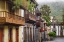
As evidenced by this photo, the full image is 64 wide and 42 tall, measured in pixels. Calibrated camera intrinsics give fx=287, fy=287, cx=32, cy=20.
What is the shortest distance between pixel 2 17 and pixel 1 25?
65.7 inches

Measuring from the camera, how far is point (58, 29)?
99.1 meters

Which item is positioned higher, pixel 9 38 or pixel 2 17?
pixel 2 17

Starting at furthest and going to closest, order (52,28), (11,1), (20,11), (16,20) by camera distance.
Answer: (52,28), (20,11), (16,20), (11,1)

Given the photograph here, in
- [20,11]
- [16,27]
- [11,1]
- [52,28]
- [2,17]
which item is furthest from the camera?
[52,28]

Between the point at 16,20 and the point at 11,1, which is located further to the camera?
the point at 16,20

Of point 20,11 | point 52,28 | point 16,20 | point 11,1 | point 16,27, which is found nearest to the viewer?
point 11,1

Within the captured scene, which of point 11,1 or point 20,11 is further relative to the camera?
point 20,11

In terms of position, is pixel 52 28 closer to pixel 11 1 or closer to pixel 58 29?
pixel 58 29

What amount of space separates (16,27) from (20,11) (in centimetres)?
310

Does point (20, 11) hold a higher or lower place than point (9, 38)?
higher

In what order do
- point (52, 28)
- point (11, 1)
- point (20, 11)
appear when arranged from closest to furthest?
point (11, 1) → point (20, 11) → point (52, 28)

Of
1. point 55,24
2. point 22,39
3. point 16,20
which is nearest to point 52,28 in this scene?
point 55,24

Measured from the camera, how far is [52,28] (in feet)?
318

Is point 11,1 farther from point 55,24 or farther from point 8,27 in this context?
point 55,24
